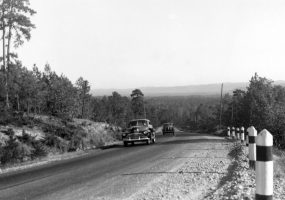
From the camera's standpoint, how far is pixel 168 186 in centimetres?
843

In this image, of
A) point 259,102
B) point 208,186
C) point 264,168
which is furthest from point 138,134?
point 259,102

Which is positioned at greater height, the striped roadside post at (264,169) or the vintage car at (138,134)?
the striped roadside post at (264,169)

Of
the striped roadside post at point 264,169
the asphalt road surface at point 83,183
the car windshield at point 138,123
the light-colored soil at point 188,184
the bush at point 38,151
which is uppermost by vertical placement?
the striped roadside post at point 264,169

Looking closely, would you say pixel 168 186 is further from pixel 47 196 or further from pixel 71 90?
pixel 71 90

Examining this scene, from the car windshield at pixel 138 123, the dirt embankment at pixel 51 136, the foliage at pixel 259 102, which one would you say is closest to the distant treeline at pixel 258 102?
the foliage at pixel 259 102

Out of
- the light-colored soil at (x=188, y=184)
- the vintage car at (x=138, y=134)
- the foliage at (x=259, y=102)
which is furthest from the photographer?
the foliage at (x=259, y=102)

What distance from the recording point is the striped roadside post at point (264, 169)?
418cm

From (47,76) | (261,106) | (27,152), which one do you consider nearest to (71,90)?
(47,76)

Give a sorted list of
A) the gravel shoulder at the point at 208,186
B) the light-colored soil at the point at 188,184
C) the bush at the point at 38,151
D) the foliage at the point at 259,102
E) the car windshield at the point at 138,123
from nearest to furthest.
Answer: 1. the gravel shoulder at the point at 208,186
2. the light-colored soil at the point at 188,184
3. the bush at the point at 38,151
4. the car windshield at the point at 138,123
5. the foliage at the point at 259,102

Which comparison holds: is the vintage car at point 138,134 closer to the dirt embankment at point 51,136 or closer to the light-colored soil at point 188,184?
the dirt embankment at point 51,136

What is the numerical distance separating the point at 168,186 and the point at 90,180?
2392 millimetres

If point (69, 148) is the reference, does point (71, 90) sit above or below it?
above

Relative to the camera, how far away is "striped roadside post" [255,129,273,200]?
4176 mm

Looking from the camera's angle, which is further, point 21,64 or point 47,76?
point 47,76
